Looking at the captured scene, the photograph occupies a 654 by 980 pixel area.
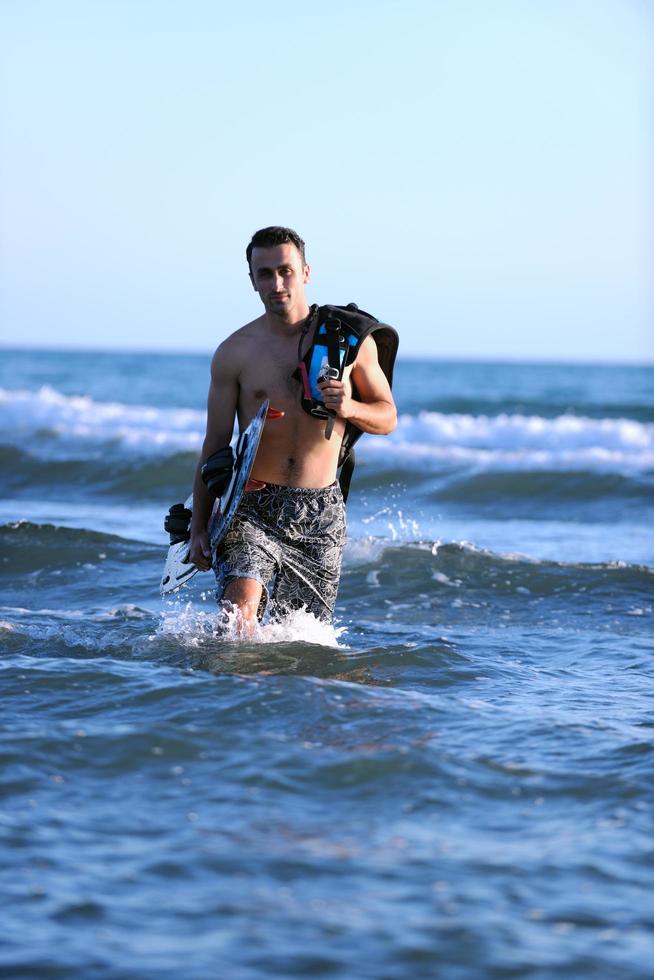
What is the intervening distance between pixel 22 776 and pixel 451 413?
3145 centimetres

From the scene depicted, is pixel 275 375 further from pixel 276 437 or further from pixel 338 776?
pixel 338 776

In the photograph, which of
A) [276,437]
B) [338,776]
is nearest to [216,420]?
[276,437]

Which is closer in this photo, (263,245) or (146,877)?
(146,877)

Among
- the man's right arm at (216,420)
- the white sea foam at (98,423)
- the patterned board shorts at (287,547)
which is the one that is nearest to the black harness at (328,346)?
Result: the man's right arm at (216,420)

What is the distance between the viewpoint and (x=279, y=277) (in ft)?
18.2

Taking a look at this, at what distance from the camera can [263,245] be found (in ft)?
→ 18.1

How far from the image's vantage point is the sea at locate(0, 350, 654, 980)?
3.28 meters

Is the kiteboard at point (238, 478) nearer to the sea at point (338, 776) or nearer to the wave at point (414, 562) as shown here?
the sea at point (338, 776)

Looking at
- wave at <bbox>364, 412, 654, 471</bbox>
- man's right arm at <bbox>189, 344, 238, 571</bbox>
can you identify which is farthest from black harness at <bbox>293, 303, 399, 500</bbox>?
wave at <bbox>364, 412, 654, 471</bbox>

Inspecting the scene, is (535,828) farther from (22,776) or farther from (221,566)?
(221,566)

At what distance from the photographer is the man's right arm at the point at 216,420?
18.8ft

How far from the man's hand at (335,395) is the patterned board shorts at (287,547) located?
1.93ft

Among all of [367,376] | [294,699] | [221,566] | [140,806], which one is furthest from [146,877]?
[367,376]

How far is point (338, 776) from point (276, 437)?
1891mm
